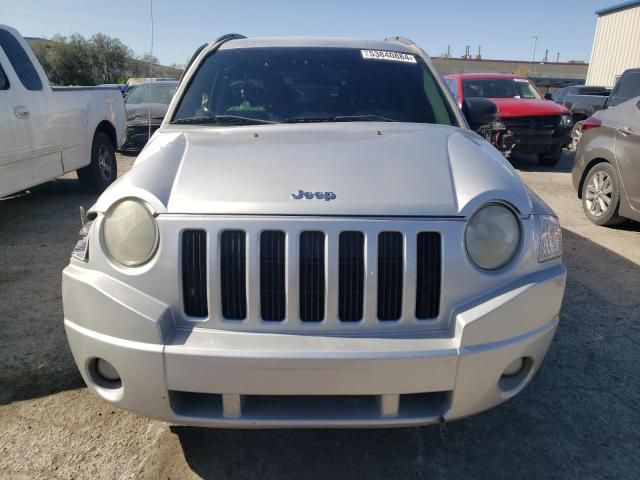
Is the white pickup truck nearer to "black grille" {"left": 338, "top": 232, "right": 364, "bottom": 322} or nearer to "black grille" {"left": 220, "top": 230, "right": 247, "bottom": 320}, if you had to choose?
"black grille" {"left": 220, "top": 230, "right": 247, "bottom": 320}

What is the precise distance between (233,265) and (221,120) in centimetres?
135

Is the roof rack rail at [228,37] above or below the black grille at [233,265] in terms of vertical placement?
above

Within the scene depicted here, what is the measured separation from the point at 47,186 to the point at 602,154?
811 cm

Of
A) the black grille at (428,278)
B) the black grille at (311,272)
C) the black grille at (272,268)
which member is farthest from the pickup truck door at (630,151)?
the black grille at (272,268)

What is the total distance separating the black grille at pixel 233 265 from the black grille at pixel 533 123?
8.85m

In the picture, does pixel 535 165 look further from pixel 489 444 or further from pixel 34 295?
pixel 34 295

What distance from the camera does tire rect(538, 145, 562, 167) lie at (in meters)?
10.4

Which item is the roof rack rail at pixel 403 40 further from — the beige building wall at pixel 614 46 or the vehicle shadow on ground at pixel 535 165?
the beige building wall at pixel 614 46

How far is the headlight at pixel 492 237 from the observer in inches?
78.5

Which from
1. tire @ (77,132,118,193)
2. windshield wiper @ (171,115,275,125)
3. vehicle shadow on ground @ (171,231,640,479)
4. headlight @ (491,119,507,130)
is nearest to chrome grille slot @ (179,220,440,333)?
vehicle shadow on ground @ (171,231,640,479)

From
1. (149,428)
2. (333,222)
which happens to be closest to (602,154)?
(333,222)

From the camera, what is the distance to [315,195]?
2.01m

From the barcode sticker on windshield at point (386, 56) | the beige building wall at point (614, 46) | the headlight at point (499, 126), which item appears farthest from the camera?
the beige building wall at point (614, 46)

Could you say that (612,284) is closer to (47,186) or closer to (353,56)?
(353,56)
